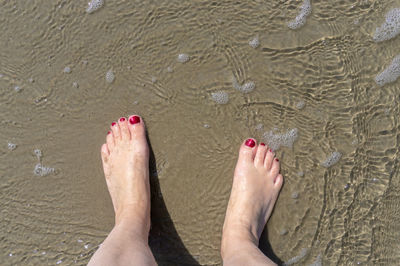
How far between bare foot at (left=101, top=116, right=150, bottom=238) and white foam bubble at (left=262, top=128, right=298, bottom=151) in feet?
2.42

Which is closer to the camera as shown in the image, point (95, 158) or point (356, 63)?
point (356, 63)

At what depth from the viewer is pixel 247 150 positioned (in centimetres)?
210

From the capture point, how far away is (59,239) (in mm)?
2178

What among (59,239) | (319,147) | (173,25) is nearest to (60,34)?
(173,25)

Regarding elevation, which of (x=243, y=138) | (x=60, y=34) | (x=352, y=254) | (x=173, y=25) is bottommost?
(x=352, y=254)

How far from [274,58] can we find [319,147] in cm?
59

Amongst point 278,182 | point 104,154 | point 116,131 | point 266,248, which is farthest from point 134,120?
point 266,248

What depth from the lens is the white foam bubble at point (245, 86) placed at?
6.80 ft

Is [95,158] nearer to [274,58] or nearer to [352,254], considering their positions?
[274,58]

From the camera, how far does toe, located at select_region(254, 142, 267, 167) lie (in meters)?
2.12

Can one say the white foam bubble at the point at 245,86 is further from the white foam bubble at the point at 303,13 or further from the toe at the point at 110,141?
the toe at the point at 110,141

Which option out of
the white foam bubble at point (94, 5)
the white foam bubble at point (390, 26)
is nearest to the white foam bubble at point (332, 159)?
the white foam bubble at point (390, 26)

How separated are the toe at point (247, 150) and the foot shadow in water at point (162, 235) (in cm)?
54

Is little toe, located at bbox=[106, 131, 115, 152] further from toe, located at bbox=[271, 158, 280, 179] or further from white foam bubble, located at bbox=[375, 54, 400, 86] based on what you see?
white foam bubble, located at bbox=[375, 54, 400, 86]
